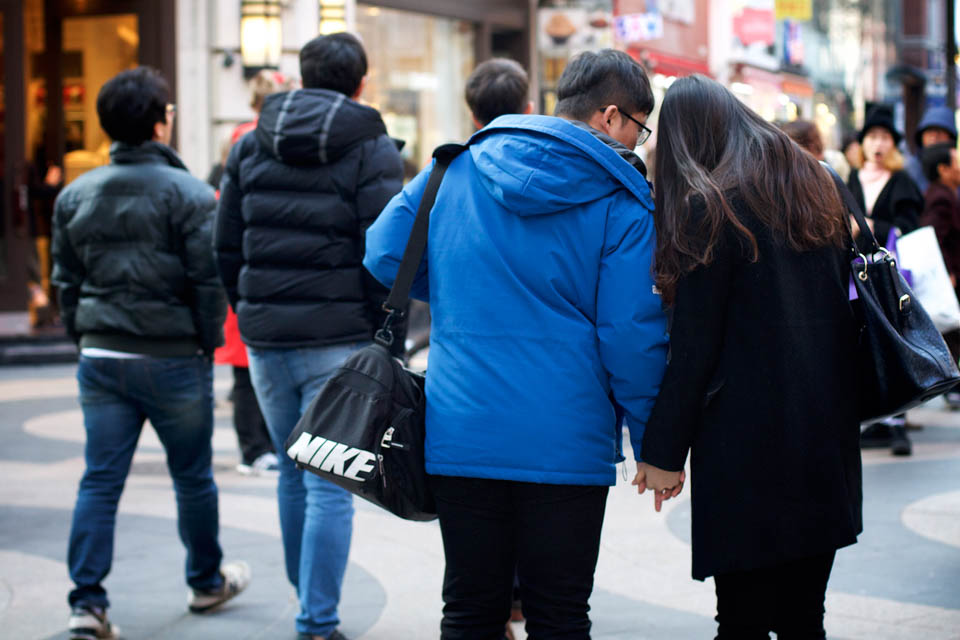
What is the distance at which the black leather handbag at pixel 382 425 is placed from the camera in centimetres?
310

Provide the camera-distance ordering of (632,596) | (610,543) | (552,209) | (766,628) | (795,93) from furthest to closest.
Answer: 1. (795,93)
2. (610,543)
3. (632,596)
4. (766,628)
5. (552,209)

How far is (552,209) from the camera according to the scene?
2885mm

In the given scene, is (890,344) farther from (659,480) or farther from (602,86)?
(602,86)

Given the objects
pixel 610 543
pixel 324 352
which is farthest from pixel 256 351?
pixel 610 543

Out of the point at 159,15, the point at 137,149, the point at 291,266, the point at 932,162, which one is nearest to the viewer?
the point at 291,266

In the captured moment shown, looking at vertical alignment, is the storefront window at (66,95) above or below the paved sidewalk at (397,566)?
above

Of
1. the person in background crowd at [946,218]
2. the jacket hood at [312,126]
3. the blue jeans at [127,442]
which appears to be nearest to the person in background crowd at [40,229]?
the person in background crowd at [946,218]

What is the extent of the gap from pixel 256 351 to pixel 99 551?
2.97 ft

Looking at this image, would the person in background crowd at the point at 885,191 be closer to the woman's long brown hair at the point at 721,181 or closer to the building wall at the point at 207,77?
the woman's long brown hair at the point at 721,181

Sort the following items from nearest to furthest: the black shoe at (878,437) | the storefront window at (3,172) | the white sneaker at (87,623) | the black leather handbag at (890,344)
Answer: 1. the black leather handbag at (890,344)
2. the white sneaker at (87,623)
3. the black shoe at (878,437)
4. the storefront window at (3,172)

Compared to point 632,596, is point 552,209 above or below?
above

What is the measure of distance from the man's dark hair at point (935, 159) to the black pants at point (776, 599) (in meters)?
6.88

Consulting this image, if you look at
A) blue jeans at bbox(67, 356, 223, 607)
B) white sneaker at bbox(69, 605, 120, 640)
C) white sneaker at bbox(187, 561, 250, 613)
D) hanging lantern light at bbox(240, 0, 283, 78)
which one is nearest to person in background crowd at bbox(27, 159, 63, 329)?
hanging lantern light at bbox(240, 0, 283, 78)

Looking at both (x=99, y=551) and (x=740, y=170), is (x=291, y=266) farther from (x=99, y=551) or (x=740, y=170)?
(x=740, y=170)
